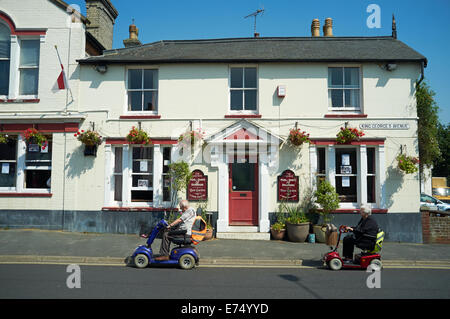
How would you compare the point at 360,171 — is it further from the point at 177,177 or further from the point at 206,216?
the point at 177,177

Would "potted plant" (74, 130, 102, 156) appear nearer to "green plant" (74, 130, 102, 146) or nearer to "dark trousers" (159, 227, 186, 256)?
"green plant" (74, 130, 102, 146)

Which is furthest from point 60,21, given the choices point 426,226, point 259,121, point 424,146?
point 424,146

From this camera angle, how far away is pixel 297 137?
1016cm

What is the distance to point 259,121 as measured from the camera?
1078 centimetres

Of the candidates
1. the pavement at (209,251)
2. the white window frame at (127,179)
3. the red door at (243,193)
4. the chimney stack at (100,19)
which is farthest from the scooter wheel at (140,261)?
the chimney stack at (100,19)

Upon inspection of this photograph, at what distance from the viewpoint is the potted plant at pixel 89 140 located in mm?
10375

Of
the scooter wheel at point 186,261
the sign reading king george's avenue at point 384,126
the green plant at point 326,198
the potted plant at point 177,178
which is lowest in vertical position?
the scooter wheel at point 186,261

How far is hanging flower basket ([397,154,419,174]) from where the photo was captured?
9.95m

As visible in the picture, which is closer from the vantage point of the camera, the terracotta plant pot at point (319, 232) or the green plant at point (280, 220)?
the terracotta plant pot at point (319, 232)

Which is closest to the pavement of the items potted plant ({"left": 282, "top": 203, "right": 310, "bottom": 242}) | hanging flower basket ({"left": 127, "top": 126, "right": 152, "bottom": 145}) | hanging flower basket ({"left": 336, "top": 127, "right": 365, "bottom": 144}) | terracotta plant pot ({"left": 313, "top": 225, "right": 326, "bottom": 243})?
terracotta plant pot ({"left": 313, "top": 225, "right": 326, "bottom": 243})

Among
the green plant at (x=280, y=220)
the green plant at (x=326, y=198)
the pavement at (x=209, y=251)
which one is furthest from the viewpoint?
the green plant at (x=280, y=220)

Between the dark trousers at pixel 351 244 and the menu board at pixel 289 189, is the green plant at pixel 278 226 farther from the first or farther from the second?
the dark trousers at pixel 351 244

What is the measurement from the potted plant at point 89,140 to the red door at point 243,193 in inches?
187

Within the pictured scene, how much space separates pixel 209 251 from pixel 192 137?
395 cm
